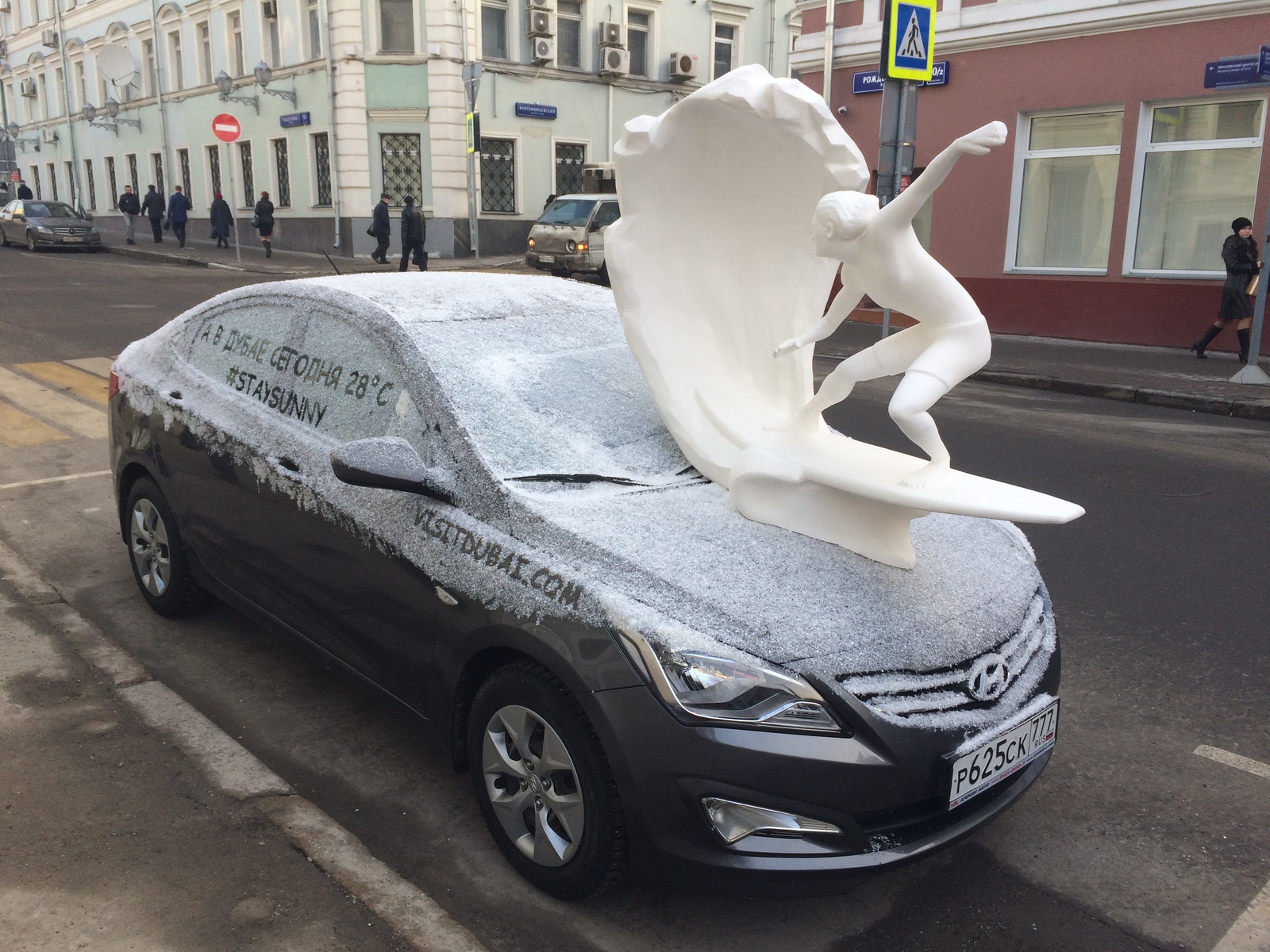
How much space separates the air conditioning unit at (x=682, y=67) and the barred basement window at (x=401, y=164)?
8424mm

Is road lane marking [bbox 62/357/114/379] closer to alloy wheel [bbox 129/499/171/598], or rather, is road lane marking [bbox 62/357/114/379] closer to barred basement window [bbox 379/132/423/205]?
alloy wheel [bbox 129/499/171/598]

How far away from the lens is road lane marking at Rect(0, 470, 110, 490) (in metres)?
6.87

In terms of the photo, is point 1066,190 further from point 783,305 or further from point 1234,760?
point 1234,760

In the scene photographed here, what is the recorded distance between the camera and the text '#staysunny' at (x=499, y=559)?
2785 mm

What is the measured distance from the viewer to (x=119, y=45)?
35.7 m

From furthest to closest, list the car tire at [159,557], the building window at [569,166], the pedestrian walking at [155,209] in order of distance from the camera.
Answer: the pedestrian walking at [155,209], the building window at [569,166], the car tire at [159,557]

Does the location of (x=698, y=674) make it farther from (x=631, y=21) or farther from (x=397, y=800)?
(x=631, y=21)

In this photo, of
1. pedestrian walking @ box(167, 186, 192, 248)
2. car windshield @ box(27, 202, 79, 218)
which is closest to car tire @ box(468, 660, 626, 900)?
pedestrian walking @ box(167, 186, 192, 248)

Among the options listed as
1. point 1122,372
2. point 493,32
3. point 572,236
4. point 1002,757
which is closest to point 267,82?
point 493,32

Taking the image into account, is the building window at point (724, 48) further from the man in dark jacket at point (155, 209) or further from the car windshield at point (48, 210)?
the car windshield at point (48, 210)

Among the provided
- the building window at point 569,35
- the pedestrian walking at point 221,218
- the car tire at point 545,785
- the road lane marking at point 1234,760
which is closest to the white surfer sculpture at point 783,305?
the car tire at point 545,785

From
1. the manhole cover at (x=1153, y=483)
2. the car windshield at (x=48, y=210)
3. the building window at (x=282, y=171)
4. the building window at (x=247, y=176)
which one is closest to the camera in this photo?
the manhole cover at (x=1153, y=483)

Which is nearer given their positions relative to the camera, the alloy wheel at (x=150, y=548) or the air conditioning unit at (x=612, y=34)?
the alloy wheel at (x=150, y=548)

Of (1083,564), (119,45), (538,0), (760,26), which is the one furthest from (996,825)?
(119,45)
